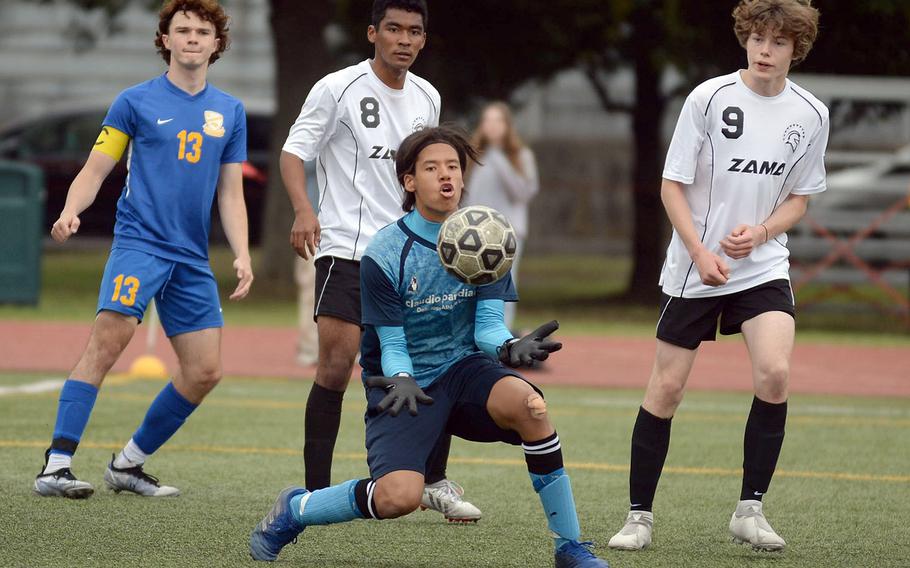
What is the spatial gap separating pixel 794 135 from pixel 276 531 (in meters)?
2.62

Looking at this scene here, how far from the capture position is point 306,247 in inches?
273

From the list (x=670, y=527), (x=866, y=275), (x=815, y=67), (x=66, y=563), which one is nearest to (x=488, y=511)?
(x=670, y=527)

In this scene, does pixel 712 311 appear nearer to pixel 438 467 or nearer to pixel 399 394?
pixel 438 467

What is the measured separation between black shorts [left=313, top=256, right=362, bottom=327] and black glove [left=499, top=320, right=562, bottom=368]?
154 cm

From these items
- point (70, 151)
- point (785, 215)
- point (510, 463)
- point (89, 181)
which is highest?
point (785, 215)

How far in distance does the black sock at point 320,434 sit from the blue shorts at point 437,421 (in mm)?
1068

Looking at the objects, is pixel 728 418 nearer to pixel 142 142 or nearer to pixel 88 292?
pixel 142 142

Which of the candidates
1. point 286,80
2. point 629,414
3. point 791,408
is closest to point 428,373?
point 629,414

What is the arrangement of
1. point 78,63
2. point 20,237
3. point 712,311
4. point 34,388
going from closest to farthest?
point 712,311 → point 34,388 → point 20,237 → point 78,63

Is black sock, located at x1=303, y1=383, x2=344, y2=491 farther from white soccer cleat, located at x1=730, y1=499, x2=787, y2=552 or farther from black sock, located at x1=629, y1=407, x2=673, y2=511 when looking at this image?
white soccer cleat, located at x1=730, y1=499, x2=787, y2=552

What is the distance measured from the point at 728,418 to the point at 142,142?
5.41 metres

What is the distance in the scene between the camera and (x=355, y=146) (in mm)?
7000

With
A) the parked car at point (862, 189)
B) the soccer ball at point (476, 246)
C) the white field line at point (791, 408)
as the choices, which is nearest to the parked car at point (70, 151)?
the parked car at point (862, 189)

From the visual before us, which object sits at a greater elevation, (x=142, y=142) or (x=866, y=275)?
(x=142, y=142)
